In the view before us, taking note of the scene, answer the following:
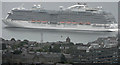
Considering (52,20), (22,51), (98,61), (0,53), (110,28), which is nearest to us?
(98,61)

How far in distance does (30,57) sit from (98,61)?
205 centimetres

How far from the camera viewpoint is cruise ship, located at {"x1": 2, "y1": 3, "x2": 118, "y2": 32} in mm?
23531

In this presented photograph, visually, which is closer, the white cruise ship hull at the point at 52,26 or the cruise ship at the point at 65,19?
the white cruise ship hull at the point at 52,26

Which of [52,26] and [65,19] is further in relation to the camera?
[65,19]

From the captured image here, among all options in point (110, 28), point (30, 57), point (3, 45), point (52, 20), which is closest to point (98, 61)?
point (30, 57)

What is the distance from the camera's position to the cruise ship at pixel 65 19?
2353cm

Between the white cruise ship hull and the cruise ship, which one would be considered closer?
the white cruise ship hull

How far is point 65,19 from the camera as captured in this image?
24.3m

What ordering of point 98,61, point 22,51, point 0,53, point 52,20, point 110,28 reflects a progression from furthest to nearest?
1. point 52,20
2. point 110,28
3. point 22,51
4. point 0,53
5. point 98,61

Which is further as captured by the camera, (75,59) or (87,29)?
(87,29)

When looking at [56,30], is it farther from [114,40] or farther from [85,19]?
[114,40]

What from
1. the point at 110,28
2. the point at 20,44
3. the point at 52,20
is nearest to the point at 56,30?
the point at 52,20

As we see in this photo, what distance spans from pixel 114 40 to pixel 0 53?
4.16 metres

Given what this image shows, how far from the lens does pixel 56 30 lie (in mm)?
23203
